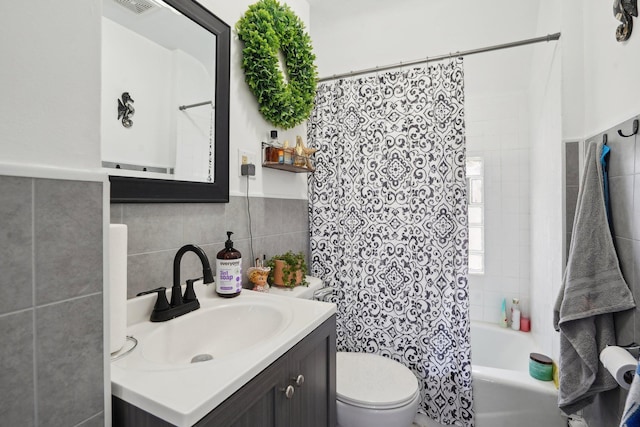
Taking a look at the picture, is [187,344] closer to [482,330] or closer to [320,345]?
[320,345]

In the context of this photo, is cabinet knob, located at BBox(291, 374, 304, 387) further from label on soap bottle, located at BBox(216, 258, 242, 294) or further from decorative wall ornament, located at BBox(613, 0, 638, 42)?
decorative wall ornament, located at BBox(613, 0, 638, 42)

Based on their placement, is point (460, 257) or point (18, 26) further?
point (460, 257)

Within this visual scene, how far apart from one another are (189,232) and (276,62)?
922mm

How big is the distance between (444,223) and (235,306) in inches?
45.9

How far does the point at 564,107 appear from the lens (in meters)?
1.51

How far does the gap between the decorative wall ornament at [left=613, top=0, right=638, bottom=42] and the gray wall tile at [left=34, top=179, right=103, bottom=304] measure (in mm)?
1651

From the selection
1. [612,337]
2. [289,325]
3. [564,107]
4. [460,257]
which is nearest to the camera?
[289,325]

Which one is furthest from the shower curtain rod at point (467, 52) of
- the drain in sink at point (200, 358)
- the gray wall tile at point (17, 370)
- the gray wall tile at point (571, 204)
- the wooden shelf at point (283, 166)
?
the gray wall tile at point (17, 370)

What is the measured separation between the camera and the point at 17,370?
47 cm

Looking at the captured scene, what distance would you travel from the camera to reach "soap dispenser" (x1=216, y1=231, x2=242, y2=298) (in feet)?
3.88

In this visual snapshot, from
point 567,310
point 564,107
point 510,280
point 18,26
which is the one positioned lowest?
point 510,280

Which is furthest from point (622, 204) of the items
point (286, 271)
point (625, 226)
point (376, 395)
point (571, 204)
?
point (286, 271)

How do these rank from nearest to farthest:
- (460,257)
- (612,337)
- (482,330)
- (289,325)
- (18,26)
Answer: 1. (18,26)
2. (289,325)
3. (612,337)
4. (460,257)
5. (482,330)

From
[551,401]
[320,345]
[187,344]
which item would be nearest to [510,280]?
[551,401]
